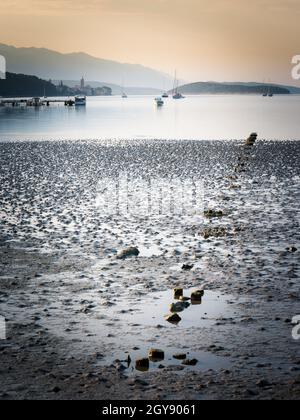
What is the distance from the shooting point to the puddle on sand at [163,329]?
981 centimetres

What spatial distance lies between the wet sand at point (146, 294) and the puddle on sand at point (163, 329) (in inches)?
0.9

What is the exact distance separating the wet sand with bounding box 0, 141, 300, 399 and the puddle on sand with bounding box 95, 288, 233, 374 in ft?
0.08

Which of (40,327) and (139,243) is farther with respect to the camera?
(139,243)

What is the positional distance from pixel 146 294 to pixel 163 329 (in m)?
2.04

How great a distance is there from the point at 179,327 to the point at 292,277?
4.12m

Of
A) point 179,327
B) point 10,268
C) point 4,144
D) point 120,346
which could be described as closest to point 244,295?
point 179,327

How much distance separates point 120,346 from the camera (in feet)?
34.2

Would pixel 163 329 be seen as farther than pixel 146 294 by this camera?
No

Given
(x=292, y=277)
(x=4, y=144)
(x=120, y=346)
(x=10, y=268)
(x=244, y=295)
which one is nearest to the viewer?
(x=120, y=346)

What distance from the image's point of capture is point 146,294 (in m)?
13.2

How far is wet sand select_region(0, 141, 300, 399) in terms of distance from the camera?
30.0 feet

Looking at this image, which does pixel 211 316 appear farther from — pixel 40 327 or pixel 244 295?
pixel 40 327

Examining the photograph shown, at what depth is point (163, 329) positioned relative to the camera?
36.9 ft
